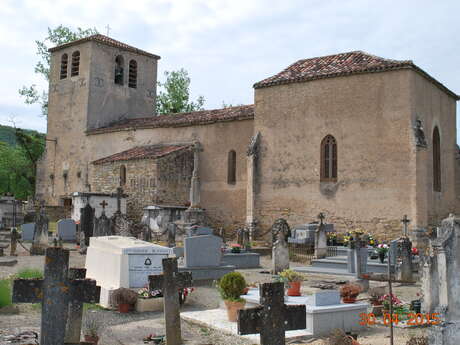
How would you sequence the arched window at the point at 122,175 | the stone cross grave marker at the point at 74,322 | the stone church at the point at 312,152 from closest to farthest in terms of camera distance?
the stone cross grave marker at the point at 74,322, the stone church at the point at 312,152, the arched window at the point at 122,175

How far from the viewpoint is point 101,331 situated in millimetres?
7523

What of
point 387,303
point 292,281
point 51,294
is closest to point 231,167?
point 292,281

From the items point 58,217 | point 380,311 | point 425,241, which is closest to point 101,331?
point 380,311

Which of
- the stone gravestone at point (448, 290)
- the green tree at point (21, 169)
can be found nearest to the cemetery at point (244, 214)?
the stone gravestone at point (448, 290)

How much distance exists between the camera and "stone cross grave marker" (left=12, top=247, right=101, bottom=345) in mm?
5113

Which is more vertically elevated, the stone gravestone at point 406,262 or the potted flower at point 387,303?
the stone gravestone at point 406,262

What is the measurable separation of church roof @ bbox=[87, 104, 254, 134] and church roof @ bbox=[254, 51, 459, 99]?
7.76 ft

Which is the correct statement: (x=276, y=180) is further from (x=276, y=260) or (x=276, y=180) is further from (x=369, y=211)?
(x=276, y=260)

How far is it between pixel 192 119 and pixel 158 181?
12.5 ft

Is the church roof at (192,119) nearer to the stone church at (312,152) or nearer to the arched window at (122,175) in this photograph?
the stone church at (312,152)

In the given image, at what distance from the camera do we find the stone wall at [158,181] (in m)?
24.7

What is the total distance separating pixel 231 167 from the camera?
2459cm

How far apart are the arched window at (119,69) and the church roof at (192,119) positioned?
9.99 ft

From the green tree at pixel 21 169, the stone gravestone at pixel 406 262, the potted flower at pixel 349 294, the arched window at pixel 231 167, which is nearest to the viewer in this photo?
the potted flower at pixel 349 294
